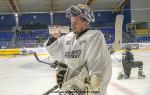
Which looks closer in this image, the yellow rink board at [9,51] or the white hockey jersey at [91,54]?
the white hockey jersey at [91,54]

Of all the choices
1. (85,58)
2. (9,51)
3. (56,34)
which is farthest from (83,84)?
(9,51)

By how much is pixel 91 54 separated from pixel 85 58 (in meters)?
0.08

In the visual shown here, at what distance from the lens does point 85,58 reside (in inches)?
90.1

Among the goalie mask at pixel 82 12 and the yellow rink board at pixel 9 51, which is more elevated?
the goalie mask at pixel 82 12

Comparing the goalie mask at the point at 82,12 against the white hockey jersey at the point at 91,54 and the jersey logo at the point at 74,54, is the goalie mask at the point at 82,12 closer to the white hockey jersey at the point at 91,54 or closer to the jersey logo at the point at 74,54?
the white hockey jersey at the point at 91,54

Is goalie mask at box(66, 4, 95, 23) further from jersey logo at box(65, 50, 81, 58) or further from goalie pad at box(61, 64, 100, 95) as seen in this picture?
goalie pad at box(61, 64, 100, 95)

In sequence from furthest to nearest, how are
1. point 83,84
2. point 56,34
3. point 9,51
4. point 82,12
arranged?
point 9,51 → point 56,34 → point 82,12 → point 83,84

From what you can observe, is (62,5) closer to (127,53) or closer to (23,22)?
(23,22)

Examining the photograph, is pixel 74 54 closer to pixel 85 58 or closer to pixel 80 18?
pixel 85 58

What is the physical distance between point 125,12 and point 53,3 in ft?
21.8

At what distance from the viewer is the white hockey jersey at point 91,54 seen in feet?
7.32

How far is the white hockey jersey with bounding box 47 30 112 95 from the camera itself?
223 centimetres

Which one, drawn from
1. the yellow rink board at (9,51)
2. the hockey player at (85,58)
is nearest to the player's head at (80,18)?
the hockey player at (85,58)

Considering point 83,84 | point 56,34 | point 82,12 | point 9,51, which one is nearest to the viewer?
point 83,84
